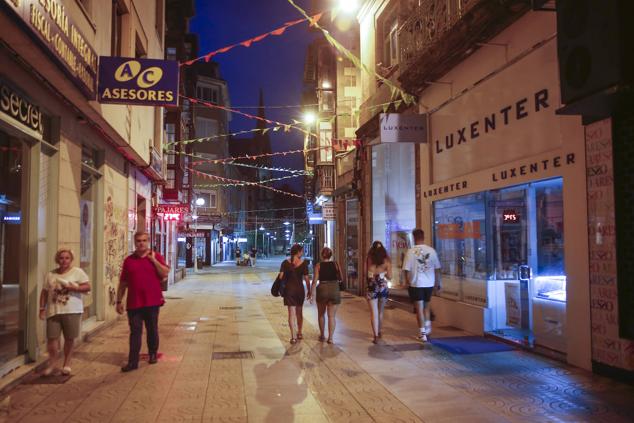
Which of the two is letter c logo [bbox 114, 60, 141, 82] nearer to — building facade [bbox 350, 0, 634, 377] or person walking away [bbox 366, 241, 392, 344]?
person walking away [bbox 366, 241, 392, 344]

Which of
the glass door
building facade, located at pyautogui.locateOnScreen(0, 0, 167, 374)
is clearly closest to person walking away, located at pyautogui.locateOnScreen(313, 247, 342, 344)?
the glass door

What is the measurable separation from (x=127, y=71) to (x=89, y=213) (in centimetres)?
354

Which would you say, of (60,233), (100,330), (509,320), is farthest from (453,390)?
(100,330)

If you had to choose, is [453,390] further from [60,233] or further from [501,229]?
[60,233]

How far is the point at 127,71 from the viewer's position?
8.46 metres

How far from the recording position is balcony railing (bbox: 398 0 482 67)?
9.59m

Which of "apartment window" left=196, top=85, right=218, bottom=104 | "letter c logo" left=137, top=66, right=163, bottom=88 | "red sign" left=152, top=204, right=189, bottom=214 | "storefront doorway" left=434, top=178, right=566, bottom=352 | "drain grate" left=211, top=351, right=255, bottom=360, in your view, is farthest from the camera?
"apartment window" left=196, top=85, right=218, bottom=104

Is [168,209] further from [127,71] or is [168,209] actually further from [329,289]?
[329,289]

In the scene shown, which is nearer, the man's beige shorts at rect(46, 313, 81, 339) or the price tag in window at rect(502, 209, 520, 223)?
the man's beige shorts at rect(46, 313, 81, 339)

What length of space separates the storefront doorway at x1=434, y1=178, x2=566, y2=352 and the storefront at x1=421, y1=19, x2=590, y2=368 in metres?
0.02

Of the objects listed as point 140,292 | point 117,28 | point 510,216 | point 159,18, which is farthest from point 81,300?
point 159,18

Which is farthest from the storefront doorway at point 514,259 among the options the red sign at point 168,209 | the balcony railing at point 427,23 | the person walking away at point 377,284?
the red sign at point 168,209

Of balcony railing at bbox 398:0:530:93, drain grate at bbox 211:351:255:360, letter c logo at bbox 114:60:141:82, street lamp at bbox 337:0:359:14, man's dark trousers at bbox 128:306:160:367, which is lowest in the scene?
drain grate at bbox 211:351:255:360

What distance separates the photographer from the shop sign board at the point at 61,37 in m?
5.47
